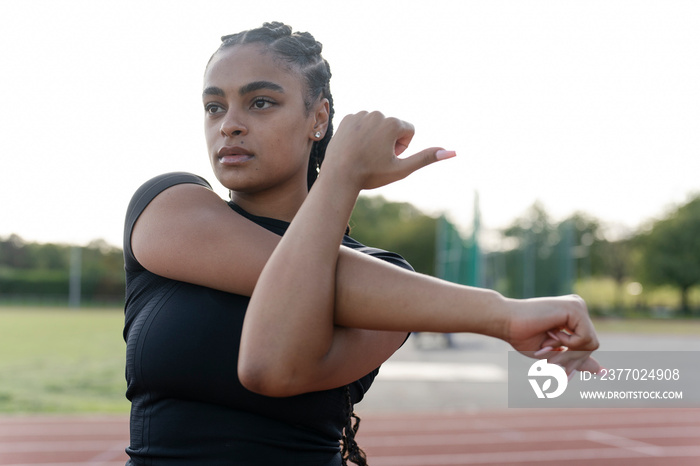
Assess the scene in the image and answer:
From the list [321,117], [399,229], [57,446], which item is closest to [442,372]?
[57,446]

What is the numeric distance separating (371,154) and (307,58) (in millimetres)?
382

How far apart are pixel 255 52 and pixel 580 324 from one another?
0.73m

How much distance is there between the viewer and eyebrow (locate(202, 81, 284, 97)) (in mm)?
1283

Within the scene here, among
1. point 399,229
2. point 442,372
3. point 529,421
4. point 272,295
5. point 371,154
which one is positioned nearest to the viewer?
point 272,295

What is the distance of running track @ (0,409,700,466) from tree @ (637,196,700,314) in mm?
43722

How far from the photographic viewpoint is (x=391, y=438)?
9383mm

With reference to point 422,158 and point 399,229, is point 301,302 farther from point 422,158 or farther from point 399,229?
point 399,229

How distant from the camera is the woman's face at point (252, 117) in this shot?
1.28m

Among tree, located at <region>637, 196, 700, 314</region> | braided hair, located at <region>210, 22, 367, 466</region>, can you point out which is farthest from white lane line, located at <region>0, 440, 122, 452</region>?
tree, located at <region>637, 196, 700, 314</region>

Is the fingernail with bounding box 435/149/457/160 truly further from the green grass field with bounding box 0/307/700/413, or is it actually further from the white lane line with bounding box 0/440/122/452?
the green grass field with bounding box 0/307/700/413

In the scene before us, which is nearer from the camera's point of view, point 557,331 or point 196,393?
point 557,331

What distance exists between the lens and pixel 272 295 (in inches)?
40.3

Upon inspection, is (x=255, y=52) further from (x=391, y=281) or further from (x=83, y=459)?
(x=83, y=459)

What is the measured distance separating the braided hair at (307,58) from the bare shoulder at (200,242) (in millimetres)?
309
